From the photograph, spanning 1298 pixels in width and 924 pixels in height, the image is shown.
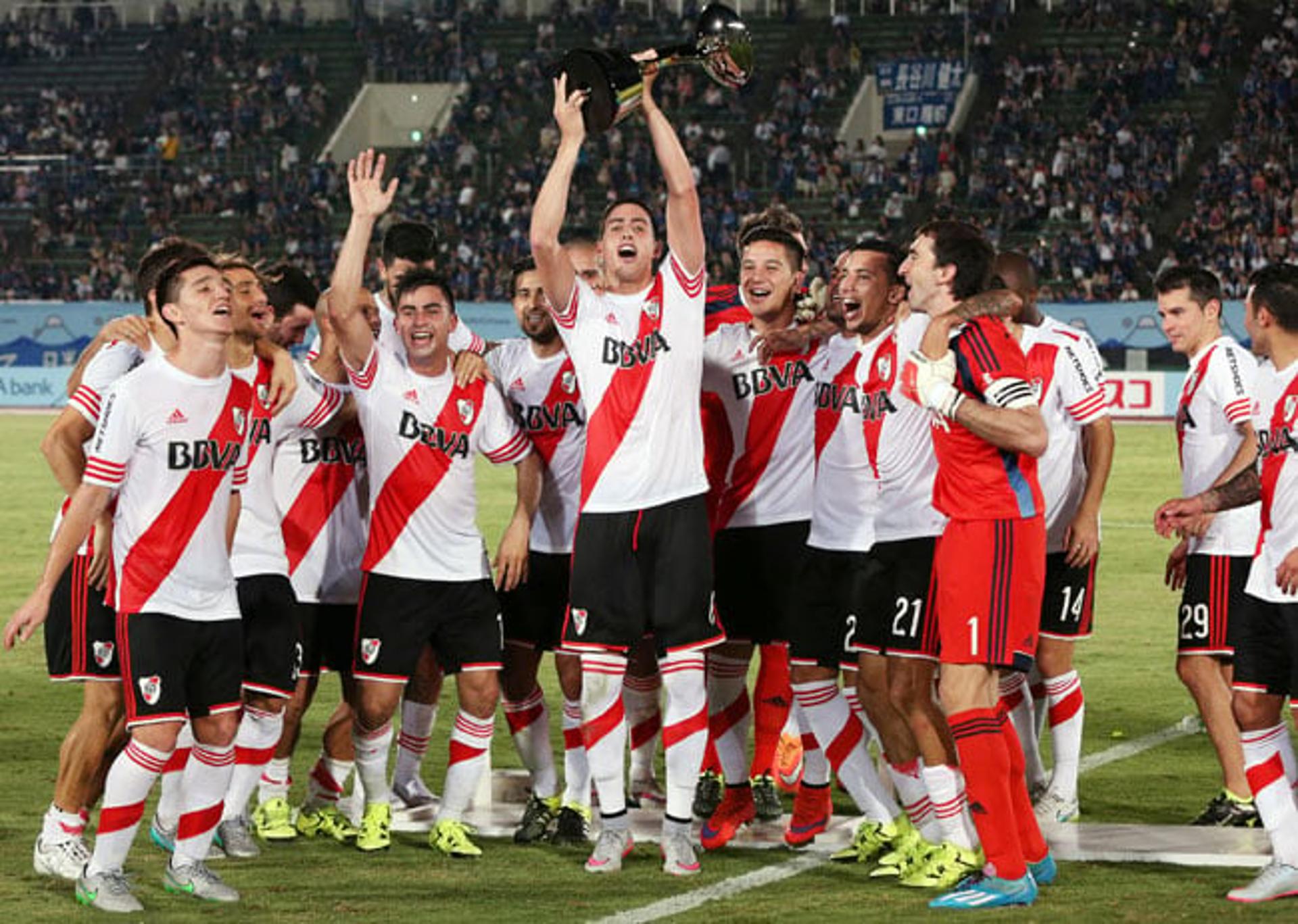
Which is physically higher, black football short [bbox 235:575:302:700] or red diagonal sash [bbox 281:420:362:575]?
red diagonal sash [bbox 281:420:362:575]

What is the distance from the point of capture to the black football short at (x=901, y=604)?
773cm

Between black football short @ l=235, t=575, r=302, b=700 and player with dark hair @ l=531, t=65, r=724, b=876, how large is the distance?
1.09 meters

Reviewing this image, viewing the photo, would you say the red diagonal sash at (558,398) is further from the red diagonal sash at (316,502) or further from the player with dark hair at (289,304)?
the player with dark hair at (289,304)

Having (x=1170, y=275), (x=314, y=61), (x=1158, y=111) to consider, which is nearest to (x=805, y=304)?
(x=1170, y=275)

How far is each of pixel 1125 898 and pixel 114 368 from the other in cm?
423

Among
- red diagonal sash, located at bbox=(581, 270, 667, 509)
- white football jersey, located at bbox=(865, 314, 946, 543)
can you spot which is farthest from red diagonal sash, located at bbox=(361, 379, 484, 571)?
white football jersey, located at bbox=(865, 314, 946, 543)

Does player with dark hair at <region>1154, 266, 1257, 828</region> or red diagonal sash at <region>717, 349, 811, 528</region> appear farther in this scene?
red diagonal sash at <region>717, 349, 811, 528</region>

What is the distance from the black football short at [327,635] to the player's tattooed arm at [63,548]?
1.68 meters

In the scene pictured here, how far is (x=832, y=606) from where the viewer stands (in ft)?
27.4

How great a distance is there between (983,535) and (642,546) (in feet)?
4.76

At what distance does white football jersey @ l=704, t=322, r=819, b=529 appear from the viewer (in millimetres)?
8758

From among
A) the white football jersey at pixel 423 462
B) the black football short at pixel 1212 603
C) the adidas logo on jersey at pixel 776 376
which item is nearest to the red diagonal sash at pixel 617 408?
the white football jersey at pixel 423 462

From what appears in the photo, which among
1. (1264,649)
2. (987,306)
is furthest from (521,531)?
(1264,649)

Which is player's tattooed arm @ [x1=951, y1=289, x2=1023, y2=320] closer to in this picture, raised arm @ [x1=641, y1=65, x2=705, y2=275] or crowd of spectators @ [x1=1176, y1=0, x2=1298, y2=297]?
raised arm @ [x1=641, y1=65, x2=705, y2=275]
